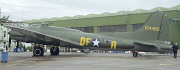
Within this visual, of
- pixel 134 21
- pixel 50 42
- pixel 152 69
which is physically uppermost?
pixel 134 21

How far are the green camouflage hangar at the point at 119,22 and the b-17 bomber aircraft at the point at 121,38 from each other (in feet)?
80.7

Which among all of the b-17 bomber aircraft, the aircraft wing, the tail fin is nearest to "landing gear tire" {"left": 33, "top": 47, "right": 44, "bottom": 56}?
the b-17 bomber aircraft

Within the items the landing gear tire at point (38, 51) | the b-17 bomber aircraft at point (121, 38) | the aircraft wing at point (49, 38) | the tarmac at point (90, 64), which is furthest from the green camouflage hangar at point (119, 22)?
the landing gear tire at point (38, 51)

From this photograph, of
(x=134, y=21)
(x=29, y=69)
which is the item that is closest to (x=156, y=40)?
(x=29, y=69)

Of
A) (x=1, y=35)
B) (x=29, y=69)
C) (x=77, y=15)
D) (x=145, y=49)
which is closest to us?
(x=29, y=69)

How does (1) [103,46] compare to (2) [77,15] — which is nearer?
(1) [103,46]

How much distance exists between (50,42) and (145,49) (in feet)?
40.5

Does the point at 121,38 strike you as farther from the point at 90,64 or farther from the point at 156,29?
the point at 90,64

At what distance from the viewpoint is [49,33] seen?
86.5 ft

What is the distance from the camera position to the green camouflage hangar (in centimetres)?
5025

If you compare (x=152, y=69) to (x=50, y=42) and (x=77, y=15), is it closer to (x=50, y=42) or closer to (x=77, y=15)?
(x=50, y=42)

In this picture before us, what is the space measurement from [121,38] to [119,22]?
33102 mm

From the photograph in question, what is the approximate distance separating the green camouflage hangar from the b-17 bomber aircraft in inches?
969

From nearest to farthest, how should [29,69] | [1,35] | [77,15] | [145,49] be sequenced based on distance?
[29,69], [145,49], [1,35], [77,15]
